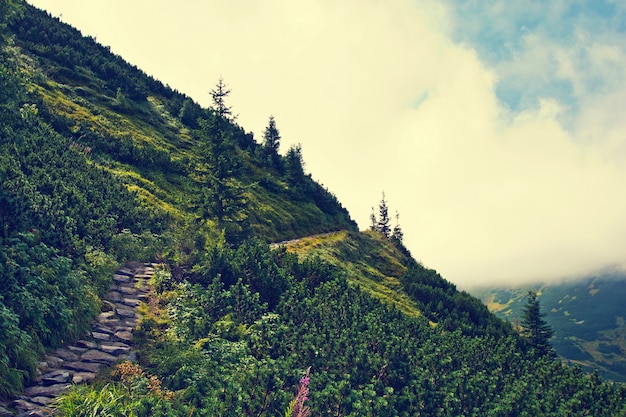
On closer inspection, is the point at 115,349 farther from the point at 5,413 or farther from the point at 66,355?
the point at 5,413

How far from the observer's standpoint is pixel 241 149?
6241 cm

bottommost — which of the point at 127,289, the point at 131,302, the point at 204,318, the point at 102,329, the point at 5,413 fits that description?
the point at 5,413

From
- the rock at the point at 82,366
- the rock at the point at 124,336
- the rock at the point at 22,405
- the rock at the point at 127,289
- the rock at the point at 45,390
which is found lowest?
the rock at the point at 22,405

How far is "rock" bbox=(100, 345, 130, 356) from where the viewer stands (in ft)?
40.5

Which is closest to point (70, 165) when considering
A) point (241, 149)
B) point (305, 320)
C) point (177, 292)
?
point (177, 292)

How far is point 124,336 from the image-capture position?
44.2 ft

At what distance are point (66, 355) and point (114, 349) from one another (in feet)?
4.39

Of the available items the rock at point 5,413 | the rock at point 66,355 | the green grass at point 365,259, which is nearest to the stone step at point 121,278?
the rock at point 66,355

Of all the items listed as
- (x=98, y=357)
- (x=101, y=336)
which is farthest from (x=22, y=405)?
(x=101, y=336)

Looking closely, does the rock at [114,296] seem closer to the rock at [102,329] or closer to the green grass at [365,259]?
the rock at [102,329]

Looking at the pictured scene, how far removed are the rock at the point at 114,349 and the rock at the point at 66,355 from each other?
87 cm

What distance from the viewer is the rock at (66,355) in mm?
11297

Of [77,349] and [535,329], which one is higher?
[535,329]

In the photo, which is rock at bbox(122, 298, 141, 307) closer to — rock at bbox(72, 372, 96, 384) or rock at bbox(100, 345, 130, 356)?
rock at bbox(100, 345, 130, 356)
